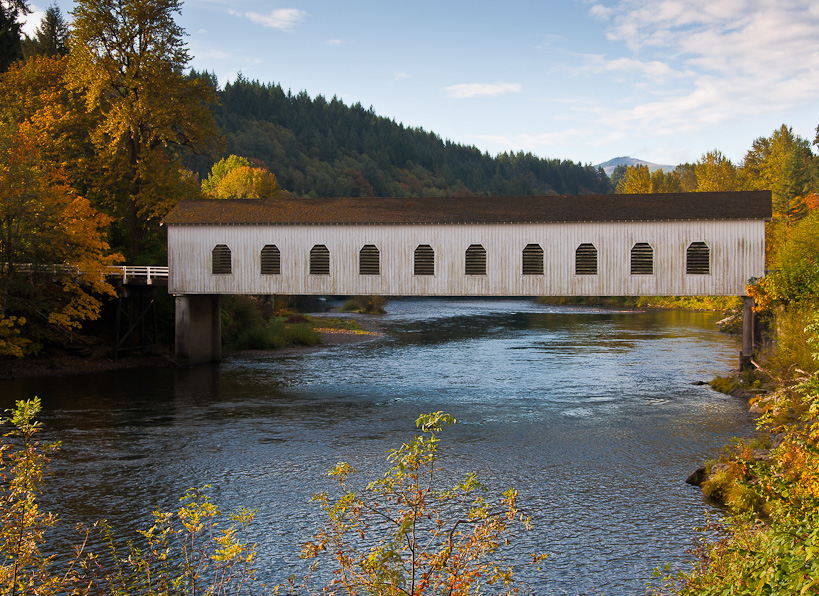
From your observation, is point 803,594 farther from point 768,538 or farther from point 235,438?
point 235,438

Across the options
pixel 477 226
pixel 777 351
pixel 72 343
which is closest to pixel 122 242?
pixel 72 343

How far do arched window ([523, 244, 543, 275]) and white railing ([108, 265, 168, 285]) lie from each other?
12.6 meters

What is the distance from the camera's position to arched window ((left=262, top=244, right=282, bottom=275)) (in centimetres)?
2498

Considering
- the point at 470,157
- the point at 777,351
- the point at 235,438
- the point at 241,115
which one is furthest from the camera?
the point at 470,157

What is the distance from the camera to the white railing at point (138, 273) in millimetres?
26438

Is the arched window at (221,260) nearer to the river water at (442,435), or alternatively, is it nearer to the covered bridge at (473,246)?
the covered bridge at (473,246)

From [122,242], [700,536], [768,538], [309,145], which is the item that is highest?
[309,145]

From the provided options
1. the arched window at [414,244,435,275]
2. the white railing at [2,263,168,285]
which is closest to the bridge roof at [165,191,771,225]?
the arched window at [414,244,435,275]

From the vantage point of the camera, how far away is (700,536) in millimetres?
10016

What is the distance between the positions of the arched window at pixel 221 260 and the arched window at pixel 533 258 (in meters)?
9.87

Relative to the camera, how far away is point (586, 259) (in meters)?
23.0

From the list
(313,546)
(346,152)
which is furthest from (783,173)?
(346,152)

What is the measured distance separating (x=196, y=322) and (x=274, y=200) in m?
5.34

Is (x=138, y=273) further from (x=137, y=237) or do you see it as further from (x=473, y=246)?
(x=473, y=246)
